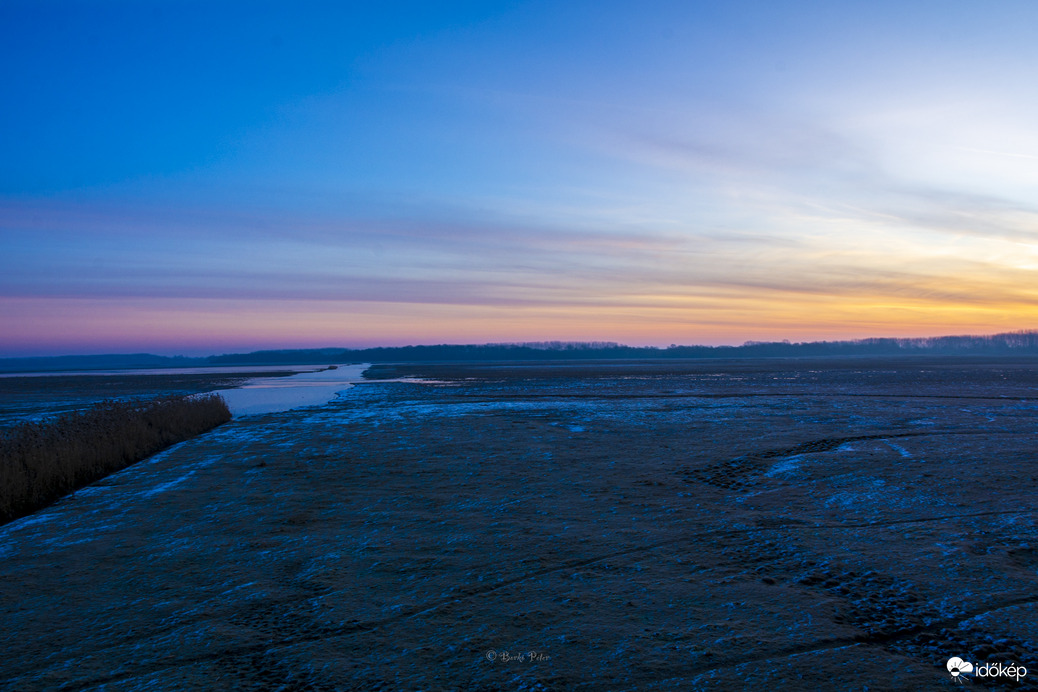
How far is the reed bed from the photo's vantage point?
38.3 feet

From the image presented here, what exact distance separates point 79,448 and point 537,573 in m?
12.9

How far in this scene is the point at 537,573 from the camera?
723cm

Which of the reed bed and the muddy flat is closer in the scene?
the muddy flat

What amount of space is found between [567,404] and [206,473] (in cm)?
1862

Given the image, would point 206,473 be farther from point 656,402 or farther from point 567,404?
point 656,402

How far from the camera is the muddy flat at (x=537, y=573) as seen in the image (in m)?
5.11

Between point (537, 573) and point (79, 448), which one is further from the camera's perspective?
point (79, 448)

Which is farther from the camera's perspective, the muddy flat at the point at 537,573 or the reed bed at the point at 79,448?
the reed bed at the point at 79,448

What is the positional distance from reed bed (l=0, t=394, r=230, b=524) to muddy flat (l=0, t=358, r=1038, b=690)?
0.71 meters

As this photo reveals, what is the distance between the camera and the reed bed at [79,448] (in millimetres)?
11664

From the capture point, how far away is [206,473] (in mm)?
14234

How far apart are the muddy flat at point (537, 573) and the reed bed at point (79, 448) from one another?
71 cm

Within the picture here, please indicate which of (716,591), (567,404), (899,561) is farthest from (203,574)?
(567,404)

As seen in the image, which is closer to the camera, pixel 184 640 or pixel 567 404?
pixel 184 640
